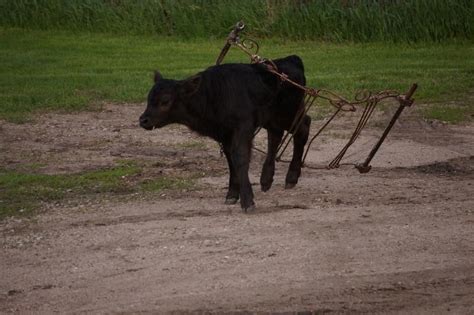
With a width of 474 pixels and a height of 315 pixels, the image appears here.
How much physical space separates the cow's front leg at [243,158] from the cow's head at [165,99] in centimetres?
55

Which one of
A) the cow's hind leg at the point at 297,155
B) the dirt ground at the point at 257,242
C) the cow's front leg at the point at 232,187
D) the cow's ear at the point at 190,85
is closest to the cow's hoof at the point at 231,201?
the cow's front leg at the point at 232,187

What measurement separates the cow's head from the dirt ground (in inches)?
31.7

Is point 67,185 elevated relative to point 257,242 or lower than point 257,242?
lower

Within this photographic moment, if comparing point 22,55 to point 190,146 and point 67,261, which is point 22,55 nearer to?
point 190,146

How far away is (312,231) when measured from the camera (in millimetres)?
9812

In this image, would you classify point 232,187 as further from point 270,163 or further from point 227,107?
point 227,107

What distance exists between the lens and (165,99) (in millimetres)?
10562

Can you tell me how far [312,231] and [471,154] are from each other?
13.2 ft

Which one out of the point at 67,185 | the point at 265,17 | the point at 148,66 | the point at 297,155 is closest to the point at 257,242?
the point at 297,155

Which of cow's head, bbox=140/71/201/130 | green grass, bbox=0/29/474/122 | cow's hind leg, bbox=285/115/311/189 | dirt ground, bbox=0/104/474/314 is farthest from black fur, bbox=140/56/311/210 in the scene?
green grass, bbox=0/29/474/122

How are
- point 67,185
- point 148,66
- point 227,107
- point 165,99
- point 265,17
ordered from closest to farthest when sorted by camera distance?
point 165,99
point 227,107
point 67,185
point 148,66
point 265,17

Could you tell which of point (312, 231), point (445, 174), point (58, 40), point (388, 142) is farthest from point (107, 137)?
point (58, 40)

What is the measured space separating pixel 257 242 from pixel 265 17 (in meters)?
12.9

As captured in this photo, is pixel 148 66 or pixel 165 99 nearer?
pixel 165 99
